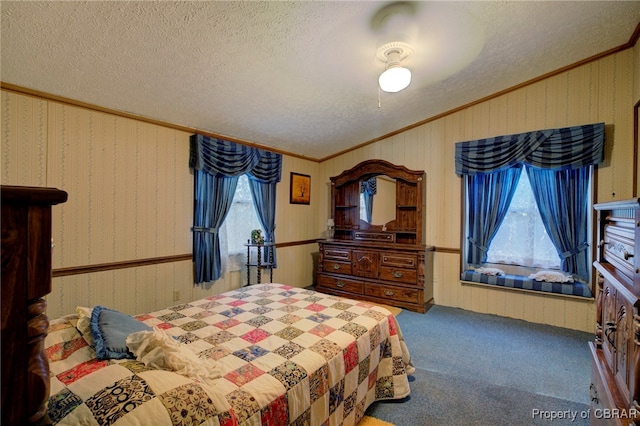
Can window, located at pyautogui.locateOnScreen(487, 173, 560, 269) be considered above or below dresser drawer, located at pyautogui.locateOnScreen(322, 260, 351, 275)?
above

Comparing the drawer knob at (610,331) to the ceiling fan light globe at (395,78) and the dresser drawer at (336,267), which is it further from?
the dresser drawer at (336,267)

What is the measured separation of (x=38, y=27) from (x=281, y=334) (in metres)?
2.34

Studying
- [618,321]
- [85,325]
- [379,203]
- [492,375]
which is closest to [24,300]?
[85,325]

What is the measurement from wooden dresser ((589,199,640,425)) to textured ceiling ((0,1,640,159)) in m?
1.79

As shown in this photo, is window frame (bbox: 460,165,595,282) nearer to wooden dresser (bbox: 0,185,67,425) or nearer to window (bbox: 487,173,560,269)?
window (bbox: 487,173,560,269)

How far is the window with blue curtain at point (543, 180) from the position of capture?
10.2 ft

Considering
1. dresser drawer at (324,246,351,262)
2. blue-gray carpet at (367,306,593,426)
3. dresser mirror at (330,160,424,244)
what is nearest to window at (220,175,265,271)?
dresser drawer at (324,246,351,262)

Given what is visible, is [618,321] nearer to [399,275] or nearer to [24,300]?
[24,300]

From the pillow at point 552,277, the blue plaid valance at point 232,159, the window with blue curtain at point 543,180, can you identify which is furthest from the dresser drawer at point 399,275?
the blue plaid valance at point 232,159

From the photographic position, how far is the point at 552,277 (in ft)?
10.6

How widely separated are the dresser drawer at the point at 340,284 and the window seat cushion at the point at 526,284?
4.54 ft

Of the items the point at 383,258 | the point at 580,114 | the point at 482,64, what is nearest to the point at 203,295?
the point at 383,258

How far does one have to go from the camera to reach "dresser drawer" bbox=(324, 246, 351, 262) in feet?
14.0

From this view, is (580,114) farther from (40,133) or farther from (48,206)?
(40,133)
